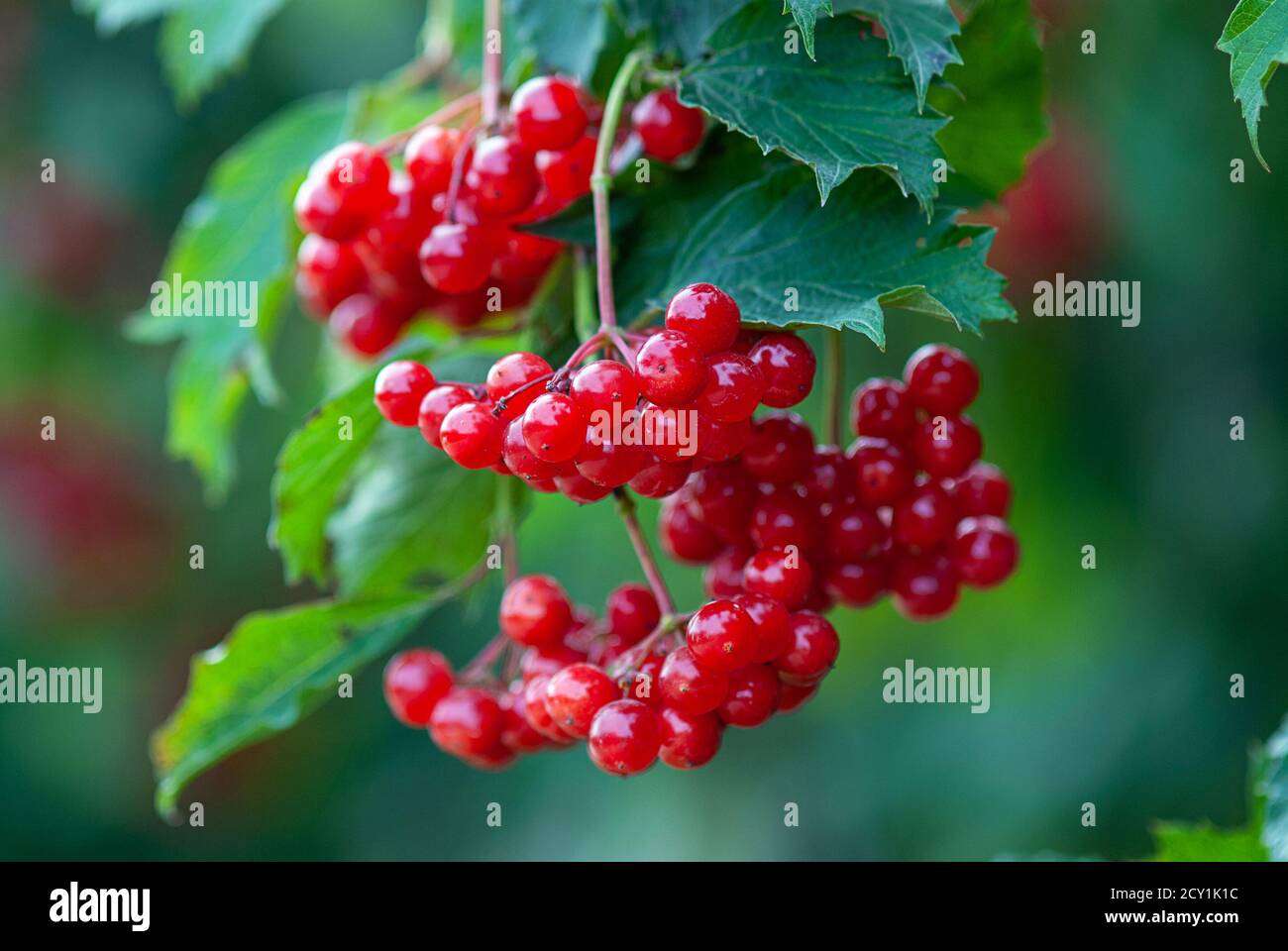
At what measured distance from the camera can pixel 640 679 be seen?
104 cm

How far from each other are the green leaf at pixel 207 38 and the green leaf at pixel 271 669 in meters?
0.88

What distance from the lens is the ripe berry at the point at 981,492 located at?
126 centimetres

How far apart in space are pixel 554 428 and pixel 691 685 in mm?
246

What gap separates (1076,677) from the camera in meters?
2.45

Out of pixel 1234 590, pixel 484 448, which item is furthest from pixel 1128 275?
pixel 484 448

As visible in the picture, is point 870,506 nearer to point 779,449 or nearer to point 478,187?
point 779,449

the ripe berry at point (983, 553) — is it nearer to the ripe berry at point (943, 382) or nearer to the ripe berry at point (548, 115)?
the ripe berry at point (943, 382)

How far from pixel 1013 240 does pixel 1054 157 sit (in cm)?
18

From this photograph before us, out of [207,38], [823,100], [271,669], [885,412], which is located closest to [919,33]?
[823,100]

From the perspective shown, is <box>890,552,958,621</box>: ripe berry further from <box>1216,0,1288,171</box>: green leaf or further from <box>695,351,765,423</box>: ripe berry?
<box>1216,0,1288,171</box>: green leaf

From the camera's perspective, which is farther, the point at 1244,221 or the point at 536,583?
the point at 1244,221

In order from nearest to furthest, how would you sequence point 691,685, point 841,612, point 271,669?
point 691,685, point 271,669, point 841,612

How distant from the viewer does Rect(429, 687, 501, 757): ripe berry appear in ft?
3.97

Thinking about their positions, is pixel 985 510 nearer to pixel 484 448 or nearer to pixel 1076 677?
pixel 484 448
